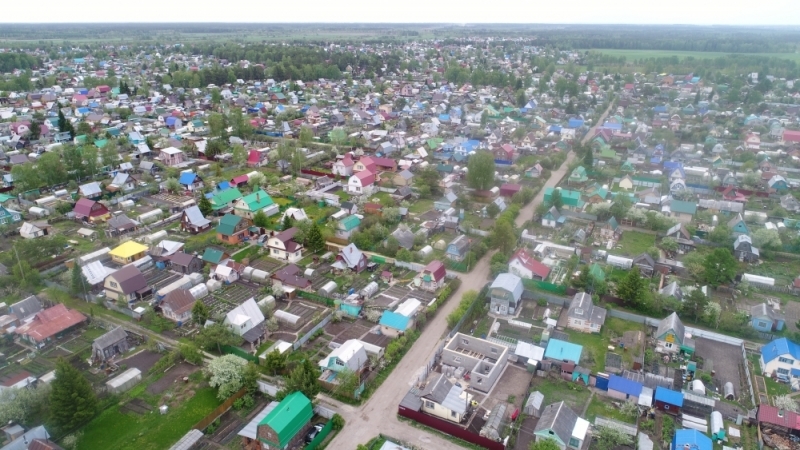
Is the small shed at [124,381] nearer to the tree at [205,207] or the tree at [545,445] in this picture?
the tree at [545,445]

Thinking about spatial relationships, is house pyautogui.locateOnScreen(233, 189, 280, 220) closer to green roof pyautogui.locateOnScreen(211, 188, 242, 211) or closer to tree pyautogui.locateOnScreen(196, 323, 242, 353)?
green roof pyautogui.locateOnScreen(211, 188, 242, 211)

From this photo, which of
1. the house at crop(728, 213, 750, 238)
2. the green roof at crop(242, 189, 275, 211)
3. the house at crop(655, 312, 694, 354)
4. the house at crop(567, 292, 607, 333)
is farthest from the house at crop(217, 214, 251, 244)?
the house at crop(728, 213, 750, 238)

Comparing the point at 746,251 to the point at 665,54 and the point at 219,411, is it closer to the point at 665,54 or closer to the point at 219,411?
the point at 219,411

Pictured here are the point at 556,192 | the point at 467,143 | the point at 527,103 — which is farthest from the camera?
the point at 527,103

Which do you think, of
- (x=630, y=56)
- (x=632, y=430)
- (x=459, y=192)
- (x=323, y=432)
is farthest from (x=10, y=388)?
(x=630, y=56)

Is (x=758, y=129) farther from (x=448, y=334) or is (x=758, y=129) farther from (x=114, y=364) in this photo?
(x=114, y=364)

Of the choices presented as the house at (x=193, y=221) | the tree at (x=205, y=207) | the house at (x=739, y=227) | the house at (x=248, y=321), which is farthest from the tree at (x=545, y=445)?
the tree at (x=205, y=207)
